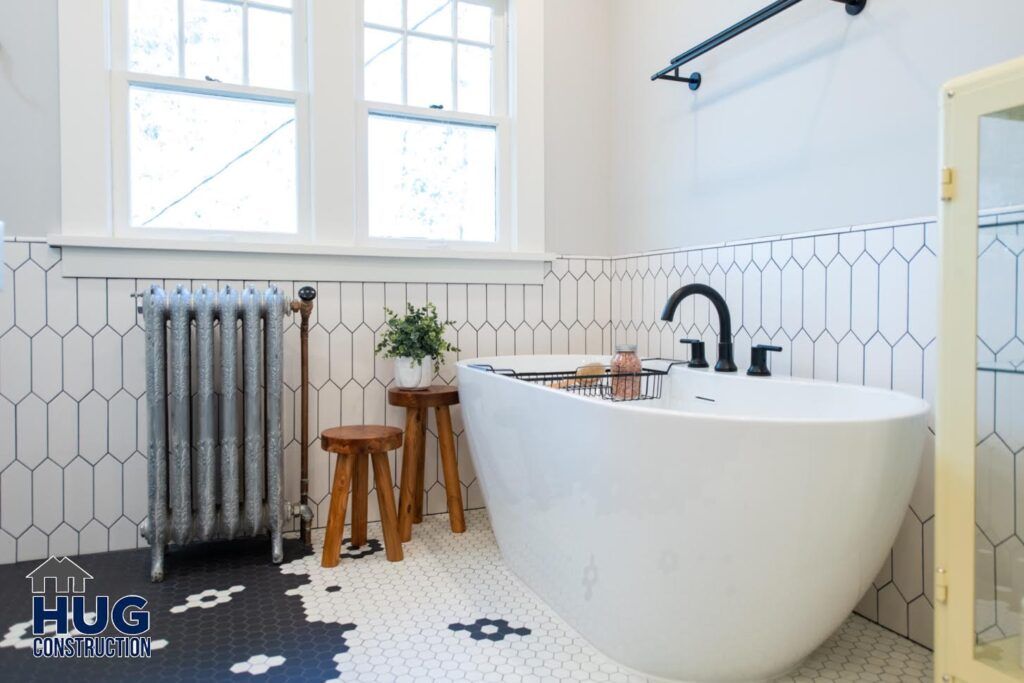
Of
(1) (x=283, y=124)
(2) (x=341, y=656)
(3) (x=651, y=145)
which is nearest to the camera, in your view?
(2) (x=341, y=656)

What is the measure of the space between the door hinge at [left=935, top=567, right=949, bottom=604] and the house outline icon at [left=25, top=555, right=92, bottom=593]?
6.71ft

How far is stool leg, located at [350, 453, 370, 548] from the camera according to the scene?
226 centimetres

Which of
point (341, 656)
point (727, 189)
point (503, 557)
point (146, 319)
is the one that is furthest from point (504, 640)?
point (727, 189)

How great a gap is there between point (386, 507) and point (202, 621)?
61cm

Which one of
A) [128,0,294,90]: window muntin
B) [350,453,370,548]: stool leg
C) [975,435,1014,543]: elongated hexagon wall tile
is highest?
[128,0,294,90]: window muntin

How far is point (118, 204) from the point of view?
2238mm

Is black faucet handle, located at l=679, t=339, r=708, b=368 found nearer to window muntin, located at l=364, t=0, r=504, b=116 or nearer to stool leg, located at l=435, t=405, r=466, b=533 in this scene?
stool leg, located at l=435, t=405, r=466, b=533

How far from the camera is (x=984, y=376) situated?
3.87ft

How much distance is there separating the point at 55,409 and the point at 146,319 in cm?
50

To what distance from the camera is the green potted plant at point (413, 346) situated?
238cm

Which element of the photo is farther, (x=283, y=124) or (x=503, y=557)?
(x=283, y=124)

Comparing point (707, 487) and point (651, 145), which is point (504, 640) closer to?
point (707, 487)

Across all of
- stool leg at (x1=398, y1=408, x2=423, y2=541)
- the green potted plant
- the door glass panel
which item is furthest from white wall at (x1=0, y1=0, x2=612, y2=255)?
the door glass panel

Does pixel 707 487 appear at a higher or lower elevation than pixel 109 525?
higher
